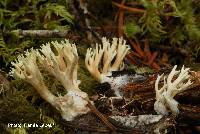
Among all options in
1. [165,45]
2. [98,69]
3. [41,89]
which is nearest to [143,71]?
[98,69]

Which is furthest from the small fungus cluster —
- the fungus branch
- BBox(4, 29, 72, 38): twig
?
BBox(4, 29, 72, 38): twig

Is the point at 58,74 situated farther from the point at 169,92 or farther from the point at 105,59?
the point at 169,92

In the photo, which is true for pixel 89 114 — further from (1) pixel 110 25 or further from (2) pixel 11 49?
(1) pixel 110 25

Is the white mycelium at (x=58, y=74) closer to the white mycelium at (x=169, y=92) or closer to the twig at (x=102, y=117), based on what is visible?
the twig at (x=102, y=117)

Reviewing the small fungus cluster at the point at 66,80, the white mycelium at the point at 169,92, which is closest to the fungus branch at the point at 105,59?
the small fungus cluster at the point at 66,80

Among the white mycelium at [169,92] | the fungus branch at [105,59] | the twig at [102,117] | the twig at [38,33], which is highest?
the twig at [38,33]

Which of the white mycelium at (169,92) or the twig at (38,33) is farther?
the twig at (38,33)

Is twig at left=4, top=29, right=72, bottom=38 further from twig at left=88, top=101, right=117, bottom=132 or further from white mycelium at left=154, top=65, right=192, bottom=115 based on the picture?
white mycelium at left=154, top=65, right=192, bottom=115
